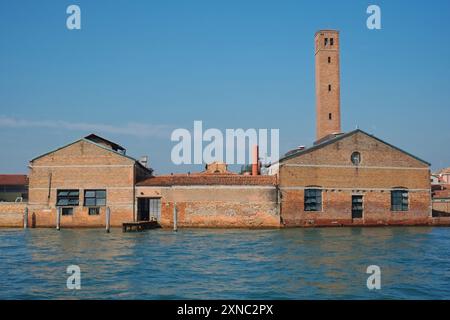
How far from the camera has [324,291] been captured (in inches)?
488

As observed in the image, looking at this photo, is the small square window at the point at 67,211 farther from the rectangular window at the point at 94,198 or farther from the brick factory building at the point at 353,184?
the brick factory building at the point at 353,184

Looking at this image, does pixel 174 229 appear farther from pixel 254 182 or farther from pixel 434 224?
pixel 434 224

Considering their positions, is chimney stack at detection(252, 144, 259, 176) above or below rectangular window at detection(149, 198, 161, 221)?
above

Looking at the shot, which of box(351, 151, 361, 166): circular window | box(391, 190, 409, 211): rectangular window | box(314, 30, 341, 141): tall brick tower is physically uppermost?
box(314, 30, 341, 141): tall brick tower

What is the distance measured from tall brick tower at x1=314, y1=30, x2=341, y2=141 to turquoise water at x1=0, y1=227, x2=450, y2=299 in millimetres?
18931

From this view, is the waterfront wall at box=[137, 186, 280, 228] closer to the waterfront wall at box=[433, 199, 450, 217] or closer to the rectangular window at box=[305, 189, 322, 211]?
the rectangular window at box=[305, 189, 322, 211]

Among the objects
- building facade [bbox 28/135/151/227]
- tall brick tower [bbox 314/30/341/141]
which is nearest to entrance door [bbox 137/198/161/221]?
building facade [bbox 28/135/151/227]

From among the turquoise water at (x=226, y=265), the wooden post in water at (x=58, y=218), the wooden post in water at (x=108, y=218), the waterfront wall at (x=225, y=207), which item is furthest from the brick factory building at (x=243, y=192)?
the turquoise water at (x=226, y=265)

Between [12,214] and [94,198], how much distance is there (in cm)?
603

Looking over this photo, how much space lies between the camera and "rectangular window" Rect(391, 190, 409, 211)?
113 feet

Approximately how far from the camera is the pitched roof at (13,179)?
164 ft

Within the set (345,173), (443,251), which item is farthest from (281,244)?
(345,173)

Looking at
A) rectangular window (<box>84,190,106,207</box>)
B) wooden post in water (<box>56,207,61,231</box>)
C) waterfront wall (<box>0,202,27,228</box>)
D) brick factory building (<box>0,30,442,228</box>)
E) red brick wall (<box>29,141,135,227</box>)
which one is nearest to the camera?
wooden post in water (<box>56,207,61,231</box>)

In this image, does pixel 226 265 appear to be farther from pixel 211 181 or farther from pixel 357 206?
pixel 357 206
